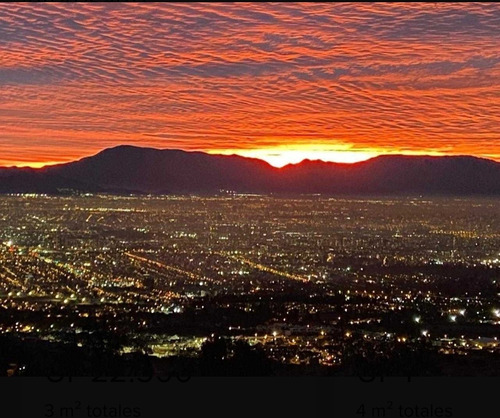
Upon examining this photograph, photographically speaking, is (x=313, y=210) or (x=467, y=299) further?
(x=313, y=210)

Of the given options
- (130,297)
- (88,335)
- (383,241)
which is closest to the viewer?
(88,335)

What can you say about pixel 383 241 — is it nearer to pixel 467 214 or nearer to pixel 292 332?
pixel 467 214

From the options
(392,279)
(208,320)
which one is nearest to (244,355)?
(208,320)

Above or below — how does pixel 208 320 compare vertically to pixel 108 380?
below

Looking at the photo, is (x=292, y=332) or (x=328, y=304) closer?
(x=292, y=332)

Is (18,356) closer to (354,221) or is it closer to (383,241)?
(383,241)

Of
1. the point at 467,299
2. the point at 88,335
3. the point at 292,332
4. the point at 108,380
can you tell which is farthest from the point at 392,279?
the point at 108,380

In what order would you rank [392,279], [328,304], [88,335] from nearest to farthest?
1. [88,335]
2. [328,304]
3. [392,279]
